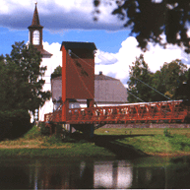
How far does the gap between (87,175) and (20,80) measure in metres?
21.2

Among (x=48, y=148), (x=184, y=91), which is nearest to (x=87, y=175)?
(x=48, y=148)

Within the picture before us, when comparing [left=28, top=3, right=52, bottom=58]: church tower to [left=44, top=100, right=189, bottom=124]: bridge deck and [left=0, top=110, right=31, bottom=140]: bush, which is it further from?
[left=0, top=110, right=31, bottom=140]: bush

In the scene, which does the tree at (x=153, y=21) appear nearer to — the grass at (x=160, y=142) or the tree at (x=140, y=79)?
the grass at (x=160, y=142)

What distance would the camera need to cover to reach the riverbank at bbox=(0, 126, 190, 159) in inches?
1278

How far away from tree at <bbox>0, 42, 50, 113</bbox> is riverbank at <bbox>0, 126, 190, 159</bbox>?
4143 mm

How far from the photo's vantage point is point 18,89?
132 ft

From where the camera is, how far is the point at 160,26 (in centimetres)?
661

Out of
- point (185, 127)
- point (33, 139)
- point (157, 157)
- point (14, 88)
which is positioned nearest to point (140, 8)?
point (157, 157)

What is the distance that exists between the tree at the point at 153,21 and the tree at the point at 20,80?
109 ft

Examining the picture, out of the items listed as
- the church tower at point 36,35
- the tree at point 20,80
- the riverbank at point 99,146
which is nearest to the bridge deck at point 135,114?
the riverbank at point 99,146

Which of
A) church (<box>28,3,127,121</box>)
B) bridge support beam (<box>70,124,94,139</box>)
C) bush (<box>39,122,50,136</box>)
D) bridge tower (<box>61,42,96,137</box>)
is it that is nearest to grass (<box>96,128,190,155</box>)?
bridge support beam (<box>70,124,94,139</box>)

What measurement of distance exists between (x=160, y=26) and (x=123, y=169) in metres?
20.3

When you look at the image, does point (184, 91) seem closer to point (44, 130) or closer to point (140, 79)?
point (44, 130)

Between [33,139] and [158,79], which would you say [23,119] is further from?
[158,79]
